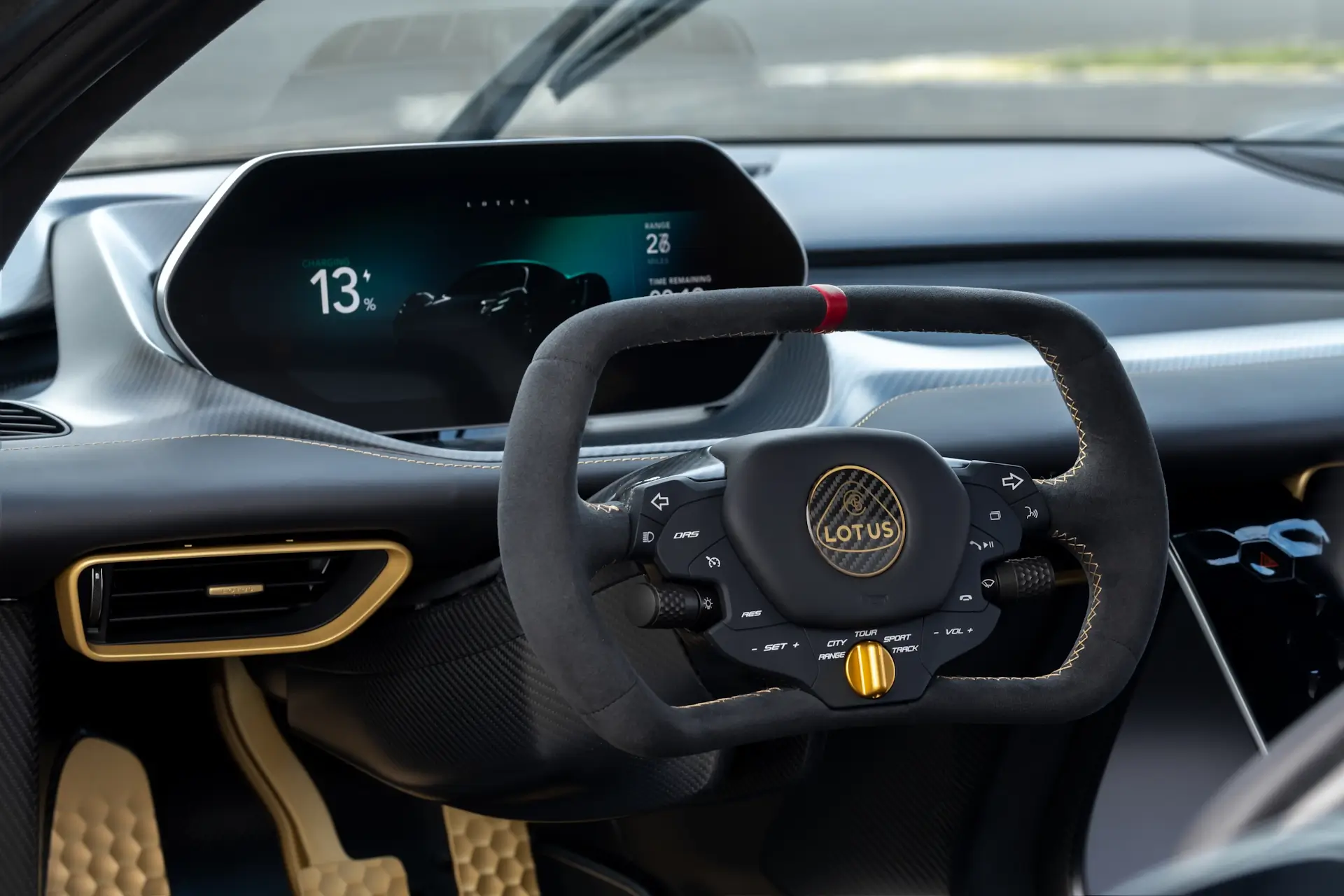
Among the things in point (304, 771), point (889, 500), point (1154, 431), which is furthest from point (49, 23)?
point (304, 771)

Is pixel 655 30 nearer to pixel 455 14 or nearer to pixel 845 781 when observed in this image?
pixel 455 14

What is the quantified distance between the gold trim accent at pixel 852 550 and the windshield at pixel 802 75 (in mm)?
967

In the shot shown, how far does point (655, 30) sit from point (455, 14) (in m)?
0.28

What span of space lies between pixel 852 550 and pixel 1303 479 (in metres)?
0.93

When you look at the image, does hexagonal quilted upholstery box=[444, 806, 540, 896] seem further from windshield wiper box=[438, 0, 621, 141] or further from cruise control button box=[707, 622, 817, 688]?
cruise control button box=[707, 622, 817, 688]

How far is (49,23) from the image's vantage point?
963 mm

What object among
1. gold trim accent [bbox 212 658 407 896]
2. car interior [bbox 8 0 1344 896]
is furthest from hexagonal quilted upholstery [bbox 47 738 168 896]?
gold trim accent [bbox 212 658 407 896]

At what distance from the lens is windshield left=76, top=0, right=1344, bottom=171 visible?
2066 millimetres

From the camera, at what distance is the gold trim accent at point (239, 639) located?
1.42m

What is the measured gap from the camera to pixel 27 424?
1.41 meters

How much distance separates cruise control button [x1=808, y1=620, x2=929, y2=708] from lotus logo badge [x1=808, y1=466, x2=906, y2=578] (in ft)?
0.15

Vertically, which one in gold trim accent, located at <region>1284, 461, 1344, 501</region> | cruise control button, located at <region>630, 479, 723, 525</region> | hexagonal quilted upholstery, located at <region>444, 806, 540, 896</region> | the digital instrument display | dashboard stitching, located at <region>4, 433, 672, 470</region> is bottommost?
hexagonal quilted upholstery, located at <region>444, 806, 540, 896</region>

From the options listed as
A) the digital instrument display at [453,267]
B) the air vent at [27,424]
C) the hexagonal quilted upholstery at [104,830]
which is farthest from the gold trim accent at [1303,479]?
the hexagonal quilted upholstery at [104,830]

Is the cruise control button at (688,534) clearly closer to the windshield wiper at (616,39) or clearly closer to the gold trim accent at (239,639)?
the gold trim accent at (239,639)
